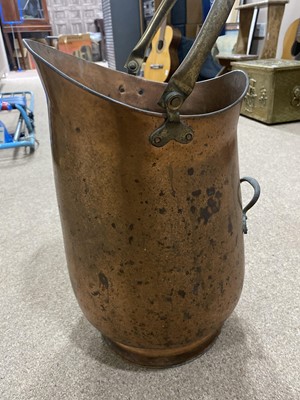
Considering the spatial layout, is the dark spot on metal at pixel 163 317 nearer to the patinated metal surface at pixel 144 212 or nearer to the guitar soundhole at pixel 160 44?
the patinated metal surface at pixel 144 212

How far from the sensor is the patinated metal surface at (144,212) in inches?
17.8

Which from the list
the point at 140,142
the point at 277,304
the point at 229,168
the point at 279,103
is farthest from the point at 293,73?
the point at 140,142

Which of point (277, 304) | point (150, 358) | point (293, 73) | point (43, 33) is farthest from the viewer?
point (43, 33)

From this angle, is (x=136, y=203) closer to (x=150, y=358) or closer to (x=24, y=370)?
(x=150, y=358)

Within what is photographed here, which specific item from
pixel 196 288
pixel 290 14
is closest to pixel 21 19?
pixel 290 14

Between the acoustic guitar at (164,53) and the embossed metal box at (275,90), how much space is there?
668 mm

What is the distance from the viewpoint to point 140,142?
44 cm

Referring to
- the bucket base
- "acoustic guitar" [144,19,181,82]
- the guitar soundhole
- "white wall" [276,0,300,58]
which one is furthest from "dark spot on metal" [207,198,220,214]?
"white wall" [276,0,300,58]

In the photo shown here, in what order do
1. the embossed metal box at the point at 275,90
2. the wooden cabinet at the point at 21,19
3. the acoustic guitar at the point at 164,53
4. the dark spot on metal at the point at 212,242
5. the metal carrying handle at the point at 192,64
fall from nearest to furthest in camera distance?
the metal carrying handle at the point at 192,64 → the dark spot on metal at the point at 212,242 → the embossed metal box at the point at 275,90 → the acoustic guitar at the point at 164,53 → the wooden cabinet at the point at 21,19

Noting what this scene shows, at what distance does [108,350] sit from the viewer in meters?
0.71

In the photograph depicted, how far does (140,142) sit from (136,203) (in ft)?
0.28

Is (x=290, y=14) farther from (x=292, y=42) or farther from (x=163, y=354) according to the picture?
(x=163, y=354)

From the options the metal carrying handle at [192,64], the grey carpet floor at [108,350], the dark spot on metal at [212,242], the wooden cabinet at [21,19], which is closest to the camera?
the metal carrying handle at [192,64]

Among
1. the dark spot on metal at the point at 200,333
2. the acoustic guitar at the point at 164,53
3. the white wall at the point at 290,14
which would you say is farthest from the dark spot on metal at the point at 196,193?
the white wall at the point at 290,14
